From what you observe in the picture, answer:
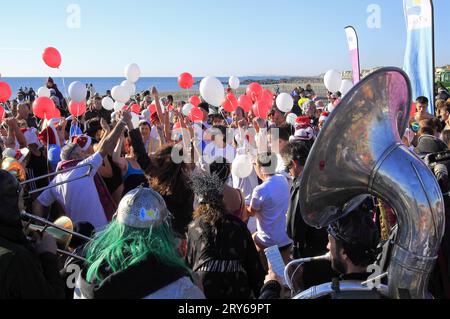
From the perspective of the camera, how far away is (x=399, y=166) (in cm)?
158

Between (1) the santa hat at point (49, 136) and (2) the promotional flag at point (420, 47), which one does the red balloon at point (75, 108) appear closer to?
(1) the santa hat at point (49, 136)

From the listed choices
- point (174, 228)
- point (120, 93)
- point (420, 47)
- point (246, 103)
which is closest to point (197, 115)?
point (246, 103)

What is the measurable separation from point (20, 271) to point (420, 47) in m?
8.31

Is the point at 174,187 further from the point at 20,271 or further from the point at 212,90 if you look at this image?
the point at 212,90

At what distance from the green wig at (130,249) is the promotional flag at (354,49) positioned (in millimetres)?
9455

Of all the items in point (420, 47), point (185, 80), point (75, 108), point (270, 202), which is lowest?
point (270, 202)

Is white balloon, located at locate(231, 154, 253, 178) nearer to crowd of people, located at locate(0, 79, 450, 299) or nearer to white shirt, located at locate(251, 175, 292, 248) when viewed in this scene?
crowd of people, located at locate(0, 79, 450, 299)

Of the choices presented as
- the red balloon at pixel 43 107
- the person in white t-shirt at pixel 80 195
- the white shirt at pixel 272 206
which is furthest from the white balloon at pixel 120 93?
the white shirt at pixel 272 206

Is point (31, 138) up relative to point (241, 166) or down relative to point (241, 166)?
up

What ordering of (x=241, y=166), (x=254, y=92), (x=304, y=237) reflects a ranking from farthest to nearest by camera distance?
(x=254, y=92) < (x=241, y=166) < (x=304, y=237)

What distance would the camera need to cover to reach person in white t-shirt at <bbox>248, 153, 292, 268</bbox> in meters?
3.81

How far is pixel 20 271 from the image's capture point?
1.88 m
